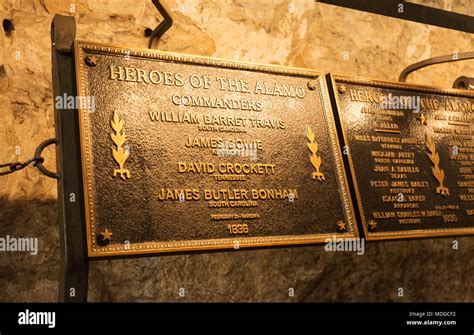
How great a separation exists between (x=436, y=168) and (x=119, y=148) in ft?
6.64

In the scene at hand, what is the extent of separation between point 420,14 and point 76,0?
2.69 m

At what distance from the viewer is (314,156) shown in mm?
3041

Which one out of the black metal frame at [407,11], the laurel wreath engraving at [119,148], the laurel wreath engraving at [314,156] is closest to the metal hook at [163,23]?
the laurel wreath engraving at [119,148]

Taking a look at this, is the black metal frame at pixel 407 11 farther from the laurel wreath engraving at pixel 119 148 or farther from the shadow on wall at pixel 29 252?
the shadow on wall at pixel 29 252

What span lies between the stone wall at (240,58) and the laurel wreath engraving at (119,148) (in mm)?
867

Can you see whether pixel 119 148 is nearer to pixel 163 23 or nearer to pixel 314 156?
pixel 163 23

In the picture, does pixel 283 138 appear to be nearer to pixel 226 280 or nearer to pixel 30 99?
pixel 226 280

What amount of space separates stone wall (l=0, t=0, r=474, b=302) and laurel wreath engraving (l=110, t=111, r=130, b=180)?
2.84 feet

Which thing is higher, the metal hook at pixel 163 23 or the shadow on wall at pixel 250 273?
the metal hook at pixel 163 23

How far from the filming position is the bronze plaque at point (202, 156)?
2.49 meters

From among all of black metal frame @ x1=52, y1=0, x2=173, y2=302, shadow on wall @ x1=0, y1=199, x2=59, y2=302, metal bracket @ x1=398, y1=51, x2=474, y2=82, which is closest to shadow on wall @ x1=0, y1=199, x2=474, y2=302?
shadow on wall @ x1=0, y1=199, x2=59, y2=302

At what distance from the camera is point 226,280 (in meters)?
3.53

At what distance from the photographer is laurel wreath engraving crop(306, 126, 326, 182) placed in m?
3.01

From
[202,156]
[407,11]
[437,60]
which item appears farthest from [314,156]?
[407,11]
